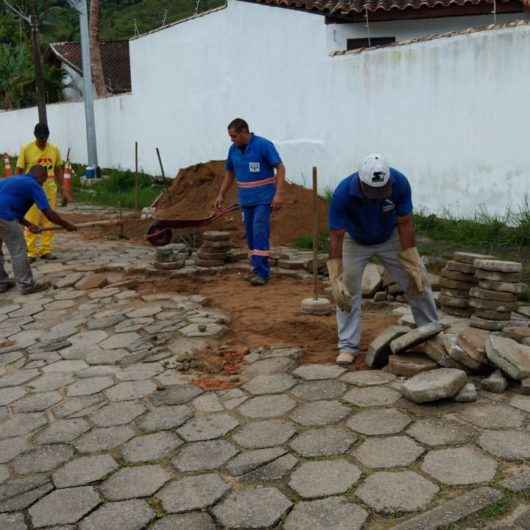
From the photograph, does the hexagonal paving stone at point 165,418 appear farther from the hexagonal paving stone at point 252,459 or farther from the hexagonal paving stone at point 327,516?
the hexagonal paving stone at point 327,516

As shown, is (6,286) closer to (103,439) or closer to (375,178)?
(103,439)

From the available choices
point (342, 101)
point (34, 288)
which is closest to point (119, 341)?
point (34, 288)

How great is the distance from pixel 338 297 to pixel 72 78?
29.9 meters

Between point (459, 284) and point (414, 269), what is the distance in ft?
4.09

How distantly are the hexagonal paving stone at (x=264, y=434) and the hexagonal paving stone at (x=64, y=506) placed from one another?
806 mm

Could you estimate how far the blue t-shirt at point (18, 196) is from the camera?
716 cm

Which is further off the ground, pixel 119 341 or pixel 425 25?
pixel 425 25


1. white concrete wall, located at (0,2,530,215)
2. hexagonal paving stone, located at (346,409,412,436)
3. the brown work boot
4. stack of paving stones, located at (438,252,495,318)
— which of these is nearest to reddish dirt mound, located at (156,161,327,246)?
white concrete wall, located at (0,2,530,215)

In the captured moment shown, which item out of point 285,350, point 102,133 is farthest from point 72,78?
point 285,350

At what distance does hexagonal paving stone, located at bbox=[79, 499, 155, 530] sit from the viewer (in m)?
2.97

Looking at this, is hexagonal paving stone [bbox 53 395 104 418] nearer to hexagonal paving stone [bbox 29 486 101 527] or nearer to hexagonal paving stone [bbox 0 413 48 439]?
hexagonal paving stone [bbox 0 413 48 439]

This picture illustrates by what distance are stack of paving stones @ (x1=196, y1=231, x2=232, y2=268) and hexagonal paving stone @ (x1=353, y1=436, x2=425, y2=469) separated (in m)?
4.60

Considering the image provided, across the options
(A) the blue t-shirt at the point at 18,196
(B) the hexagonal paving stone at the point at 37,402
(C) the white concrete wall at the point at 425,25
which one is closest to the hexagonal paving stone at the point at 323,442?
(B) the hexagonal paving stone at the point at 37,402

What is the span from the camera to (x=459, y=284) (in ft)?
18.0
